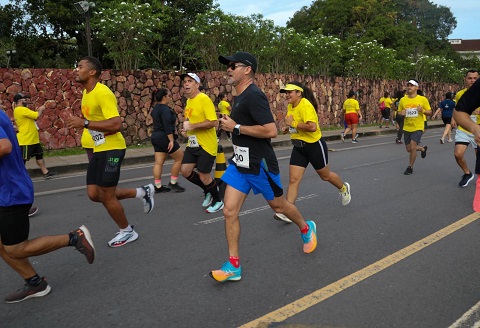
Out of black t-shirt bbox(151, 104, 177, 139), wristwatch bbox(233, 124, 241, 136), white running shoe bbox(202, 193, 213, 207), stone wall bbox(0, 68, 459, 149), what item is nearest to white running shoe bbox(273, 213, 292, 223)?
white running shoe bbox(202, 193, 213, 207)

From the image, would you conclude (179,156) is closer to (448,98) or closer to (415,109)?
(415,109)

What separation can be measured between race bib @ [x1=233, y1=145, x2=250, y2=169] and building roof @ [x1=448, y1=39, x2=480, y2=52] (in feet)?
315

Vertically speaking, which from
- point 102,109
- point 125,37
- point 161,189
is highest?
point 125,37

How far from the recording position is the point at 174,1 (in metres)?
27.6

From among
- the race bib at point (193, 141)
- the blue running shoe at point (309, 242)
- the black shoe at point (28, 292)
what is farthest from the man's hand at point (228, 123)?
the race bib at point (193, 141)

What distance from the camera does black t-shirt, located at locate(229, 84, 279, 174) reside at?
3.49 metres

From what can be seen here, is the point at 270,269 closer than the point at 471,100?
No

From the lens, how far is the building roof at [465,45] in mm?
86750

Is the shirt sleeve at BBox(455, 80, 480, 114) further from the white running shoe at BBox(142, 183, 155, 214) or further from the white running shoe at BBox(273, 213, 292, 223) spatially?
the white running shoe at BBox(142, 183, 155, 214)

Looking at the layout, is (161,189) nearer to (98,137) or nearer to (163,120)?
(163,120)

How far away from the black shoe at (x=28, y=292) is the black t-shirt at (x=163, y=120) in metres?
3.86

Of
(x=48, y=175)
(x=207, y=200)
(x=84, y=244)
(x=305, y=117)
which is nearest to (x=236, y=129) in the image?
(x=84, y=244)

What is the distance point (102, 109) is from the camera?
13.5 ft

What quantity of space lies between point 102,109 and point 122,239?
4.55 ft
